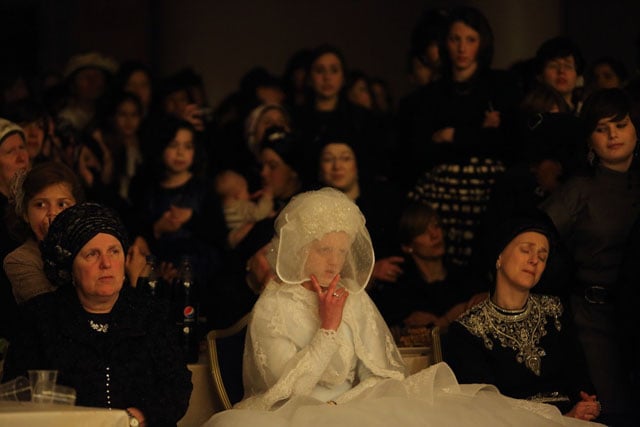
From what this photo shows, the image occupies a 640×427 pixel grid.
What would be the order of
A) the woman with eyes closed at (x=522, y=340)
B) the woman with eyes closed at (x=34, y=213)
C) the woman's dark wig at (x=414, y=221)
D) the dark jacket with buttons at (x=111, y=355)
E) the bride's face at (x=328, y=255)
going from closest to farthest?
the dark jacket with buttons at (x=111, y=355)
the bride's face at (x=328, y=255)
the woman with eyes closed at (x=34, y=213)
the woman with eyes closed at (x=522, y=340)
the woman's dark wig at (x=414, y=221)

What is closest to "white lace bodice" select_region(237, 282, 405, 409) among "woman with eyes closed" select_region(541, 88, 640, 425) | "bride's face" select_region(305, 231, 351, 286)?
"bride's face" select_region(305, 231, 351, 286)

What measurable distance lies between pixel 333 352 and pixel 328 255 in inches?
15.2

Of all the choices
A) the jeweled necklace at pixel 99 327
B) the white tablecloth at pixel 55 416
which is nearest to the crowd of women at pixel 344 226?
the jeweled necklace at pixel 99 327

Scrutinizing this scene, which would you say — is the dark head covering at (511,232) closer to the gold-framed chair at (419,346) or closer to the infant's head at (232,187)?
the gold-framed chair at (419,346)

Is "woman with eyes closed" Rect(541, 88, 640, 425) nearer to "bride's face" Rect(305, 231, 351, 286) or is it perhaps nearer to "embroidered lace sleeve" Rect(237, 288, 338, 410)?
"bride's face" Rect(305, 231, 351, 286)

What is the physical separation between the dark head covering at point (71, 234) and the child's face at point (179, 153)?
215 cm

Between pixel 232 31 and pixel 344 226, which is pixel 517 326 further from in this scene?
pixel 232 31

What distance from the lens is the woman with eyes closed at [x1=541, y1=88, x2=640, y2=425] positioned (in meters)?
6.16

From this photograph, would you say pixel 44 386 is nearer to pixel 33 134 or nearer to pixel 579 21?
pixel 33 134

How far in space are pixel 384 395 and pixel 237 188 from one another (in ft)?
8.24

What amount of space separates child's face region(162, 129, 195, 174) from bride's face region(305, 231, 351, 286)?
1.98 m

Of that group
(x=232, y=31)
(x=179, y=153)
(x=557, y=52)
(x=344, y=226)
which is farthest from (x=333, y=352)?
(x=232, y=31)

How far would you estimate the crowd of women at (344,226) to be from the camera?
16.9 ft

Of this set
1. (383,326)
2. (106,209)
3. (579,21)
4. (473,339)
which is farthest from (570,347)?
(579,21)
